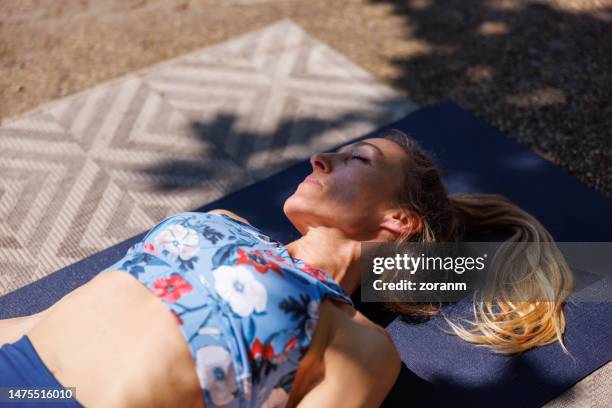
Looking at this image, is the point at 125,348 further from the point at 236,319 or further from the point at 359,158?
the point at 359,158

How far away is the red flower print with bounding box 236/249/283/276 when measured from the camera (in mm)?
2041

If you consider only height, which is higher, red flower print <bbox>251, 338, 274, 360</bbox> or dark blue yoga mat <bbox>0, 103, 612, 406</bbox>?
red flower print <bbox>251, 338, 274, 360</bbox>

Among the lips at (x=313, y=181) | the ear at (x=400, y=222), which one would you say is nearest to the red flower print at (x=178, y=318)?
the lips at (x=313, y=181)

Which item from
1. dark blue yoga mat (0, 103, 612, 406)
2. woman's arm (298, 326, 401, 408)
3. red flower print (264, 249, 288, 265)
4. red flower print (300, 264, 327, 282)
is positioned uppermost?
red flower print (264, 249, 288, 265)

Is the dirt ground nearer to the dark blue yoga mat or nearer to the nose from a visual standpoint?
the dark blue yoga mat

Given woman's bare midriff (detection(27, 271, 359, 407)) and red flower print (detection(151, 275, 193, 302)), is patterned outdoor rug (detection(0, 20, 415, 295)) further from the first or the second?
red flower print (detection(151, 275, 193, 302))

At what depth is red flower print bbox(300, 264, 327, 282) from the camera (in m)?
2.16

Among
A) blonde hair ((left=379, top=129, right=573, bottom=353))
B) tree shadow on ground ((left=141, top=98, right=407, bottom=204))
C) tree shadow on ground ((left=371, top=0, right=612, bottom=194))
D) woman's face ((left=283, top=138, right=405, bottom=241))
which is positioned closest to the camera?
woman's face ((left=283, top=138, right=405, bottom=241))

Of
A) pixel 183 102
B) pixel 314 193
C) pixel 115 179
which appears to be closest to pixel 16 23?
pixel 183 102

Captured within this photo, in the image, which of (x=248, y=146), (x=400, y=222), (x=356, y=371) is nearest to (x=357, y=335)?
(x=356, y=371)

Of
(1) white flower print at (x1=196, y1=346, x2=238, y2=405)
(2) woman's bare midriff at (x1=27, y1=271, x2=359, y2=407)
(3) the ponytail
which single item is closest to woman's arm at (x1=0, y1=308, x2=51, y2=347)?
(2) woman's bare midriff at (x1=27, y1=271, x2=359, y2=407)

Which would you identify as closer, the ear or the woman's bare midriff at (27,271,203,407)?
the woman's bare midriff at (27,271,203,407)

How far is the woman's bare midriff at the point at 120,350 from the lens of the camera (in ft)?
6.07

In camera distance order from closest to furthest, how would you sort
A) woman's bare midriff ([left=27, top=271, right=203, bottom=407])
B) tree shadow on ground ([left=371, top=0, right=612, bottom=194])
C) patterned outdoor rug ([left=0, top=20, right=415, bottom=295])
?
woman's bare midriff ([left=27, top=271, right=203, bottom=407]) → patterned outdoor rug ([left=0, top=20, right=415, bottom=295]) → tree shadow on ground ([left=371, top=0, right=612, bottom=194])
